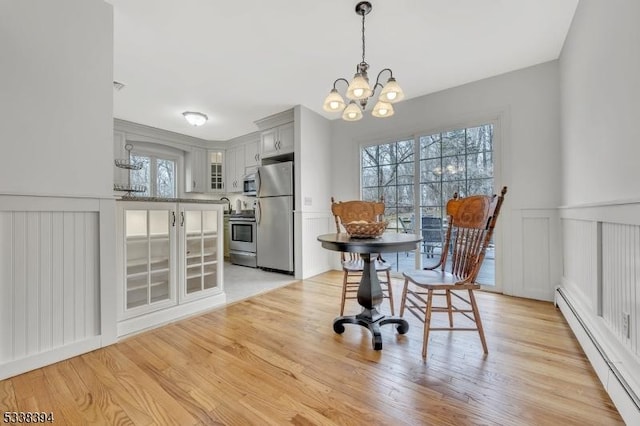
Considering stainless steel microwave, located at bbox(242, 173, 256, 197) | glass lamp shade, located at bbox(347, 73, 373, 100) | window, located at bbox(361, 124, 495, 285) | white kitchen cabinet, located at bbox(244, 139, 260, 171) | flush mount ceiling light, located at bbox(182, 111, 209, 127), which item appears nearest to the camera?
glass lamp shade, located at bbox(347, 73, 373, 100)

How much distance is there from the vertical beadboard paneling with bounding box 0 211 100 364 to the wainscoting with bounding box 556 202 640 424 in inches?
114

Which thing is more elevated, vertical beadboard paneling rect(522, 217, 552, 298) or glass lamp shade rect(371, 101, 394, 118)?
glass lamp shade rect(371, 101, 394, 118)

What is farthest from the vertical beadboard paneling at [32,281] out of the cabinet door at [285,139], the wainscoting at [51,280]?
the cabinet door at [285,139]

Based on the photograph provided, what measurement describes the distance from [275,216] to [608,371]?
3507 mm

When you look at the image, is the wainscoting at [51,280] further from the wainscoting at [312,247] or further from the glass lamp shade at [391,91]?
the wainscoting at [312,247]

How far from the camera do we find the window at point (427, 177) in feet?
10.1

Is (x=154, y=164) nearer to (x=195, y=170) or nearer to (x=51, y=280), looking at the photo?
(x=195, y=170)

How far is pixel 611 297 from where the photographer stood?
4.56 feet

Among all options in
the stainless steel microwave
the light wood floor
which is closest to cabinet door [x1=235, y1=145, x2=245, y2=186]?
the stainless steel microwave

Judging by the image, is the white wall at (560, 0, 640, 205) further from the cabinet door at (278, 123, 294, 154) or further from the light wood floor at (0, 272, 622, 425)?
the cabinet door at (278, 123, 294, 154)

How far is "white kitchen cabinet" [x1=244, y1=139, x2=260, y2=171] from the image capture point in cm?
515

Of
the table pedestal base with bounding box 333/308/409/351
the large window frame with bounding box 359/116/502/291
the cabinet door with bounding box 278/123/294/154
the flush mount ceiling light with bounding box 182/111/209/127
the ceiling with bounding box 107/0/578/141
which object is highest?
the ceiling with bounding box 107/0/578/141

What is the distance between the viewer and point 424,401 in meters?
1.26

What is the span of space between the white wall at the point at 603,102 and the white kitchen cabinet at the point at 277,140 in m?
3.03
